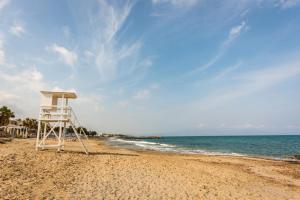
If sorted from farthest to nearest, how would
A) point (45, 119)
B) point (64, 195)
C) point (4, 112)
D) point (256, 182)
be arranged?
1. point (4, 112)
2. point (45, 119)
3. point (256, 182)
4. point (64, 195)

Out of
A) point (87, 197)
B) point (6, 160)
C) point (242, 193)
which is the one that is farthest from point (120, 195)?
point (6, 160)

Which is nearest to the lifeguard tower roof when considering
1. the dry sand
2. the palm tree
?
the dry sand

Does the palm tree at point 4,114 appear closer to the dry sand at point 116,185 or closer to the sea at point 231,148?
the sea at point 231,148

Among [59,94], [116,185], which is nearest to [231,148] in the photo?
[59,94]

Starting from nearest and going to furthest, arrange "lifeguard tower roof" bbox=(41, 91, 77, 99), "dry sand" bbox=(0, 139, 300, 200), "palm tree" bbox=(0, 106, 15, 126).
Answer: "dry sand" bbox=(0, 139, 300, 200) < "lifeguard tower roof" bbox=(41, 91, 77, 99) < "palm tree" bbox=(0, 106, 15, 126)

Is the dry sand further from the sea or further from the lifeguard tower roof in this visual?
the sea

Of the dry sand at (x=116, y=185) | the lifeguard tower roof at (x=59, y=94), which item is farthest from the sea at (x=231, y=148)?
the dry sand at (x=116, y=185)

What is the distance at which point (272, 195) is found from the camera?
10.5 m

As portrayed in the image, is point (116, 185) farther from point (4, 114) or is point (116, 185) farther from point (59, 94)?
point (4, 114)

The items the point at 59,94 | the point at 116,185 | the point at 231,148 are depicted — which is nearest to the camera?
the point at 116,185

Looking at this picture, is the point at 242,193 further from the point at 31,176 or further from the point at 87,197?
the point at 31,176

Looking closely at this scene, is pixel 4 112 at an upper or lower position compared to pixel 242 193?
upper

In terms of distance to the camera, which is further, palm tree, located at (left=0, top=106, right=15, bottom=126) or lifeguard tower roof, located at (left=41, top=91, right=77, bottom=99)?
palm tree, located at (left=0, top=106, right=15, bottom=126)

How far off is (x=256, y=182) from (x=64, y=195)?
10.3 m
